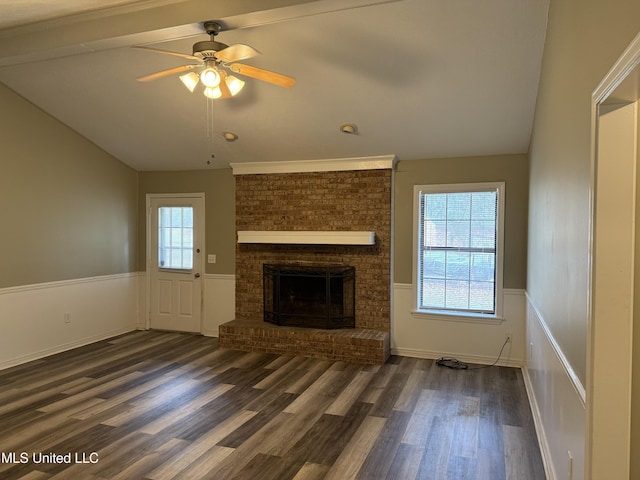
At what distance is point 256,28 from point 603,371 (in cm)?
319

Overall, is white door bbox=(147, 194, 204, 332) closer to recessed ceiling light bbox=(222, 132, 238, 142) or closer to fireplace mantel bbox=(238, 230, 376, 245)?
fireplace mantel bbox=(238, 230, 376, 245)

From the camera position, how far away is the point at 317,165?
561 cm

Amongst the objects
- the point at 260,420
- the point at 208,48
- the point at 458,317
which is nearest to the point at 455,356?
the point at 458,317

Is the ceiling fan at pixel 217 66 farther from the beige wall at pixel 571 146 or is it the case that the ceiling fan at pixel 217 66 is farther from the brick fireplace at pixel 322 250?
the brick fireplace at pixel 322 250

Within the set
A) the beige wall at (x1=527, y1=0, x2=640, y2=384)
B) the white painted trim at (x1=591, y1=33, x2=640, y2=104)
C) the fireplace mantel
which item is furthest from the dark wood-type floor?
the white painted trim at (x1=591, y1=33, x2=640, y2=104)

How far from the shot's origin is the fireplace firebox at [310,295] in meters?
5.49

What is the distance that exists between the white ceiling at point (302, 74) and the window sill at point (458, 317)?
1.87 meters

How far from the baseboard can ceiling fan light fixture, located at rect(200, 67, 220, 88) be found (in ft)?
13.1

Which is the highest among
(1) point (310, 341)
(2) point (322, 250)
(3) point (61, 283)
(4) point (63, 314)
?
(2) point (322, 250)

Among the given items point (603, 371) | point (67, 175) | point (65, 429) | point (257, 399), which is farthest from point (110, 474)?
point (67, 175)

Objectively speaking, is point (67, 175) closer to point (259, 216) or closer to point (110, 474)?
point (259, 216)

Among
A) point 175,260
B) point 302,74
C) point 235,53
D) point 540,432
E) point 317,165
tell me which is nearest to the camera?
point 235,53

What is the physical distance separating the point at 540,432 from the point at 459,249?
93.5 inches

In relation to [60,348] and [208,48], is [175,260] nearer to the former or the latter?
[60,348]
